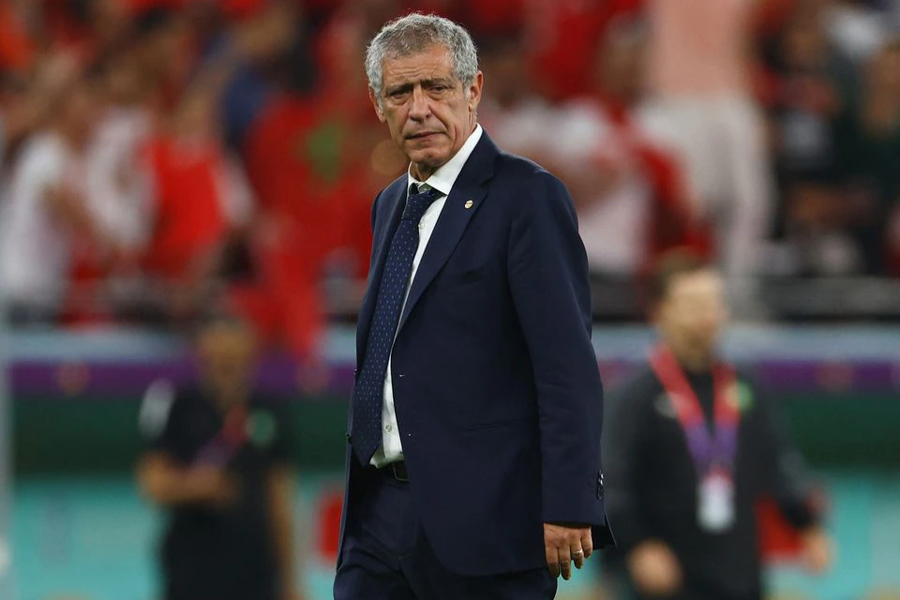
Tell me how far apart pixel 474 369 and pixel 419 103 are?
23.5 inches

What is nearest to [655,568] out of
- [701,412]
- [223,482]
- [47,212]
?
[701,412]

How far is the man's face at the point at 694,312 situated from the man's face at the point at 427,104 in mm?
3536

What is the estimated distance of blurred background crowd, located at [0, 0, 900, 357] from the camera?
891 centimetres

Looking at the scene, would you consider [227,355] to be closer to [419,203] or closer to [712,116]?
[712,116]

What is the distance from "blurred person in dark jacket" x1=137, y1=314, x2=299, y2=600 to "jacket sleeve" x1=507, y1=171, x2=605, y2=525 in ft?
16.3

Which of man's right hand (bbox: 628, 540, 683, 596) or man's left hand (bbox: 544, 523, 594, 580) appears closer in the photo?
man's left hand (bbox: 544, 523, 594, 580)

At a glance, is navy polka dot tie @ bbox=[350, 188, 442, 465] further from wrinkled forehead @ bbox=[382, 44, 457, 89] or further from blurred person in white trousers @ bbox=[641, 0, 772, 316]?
Result: blurred person in white trousers @ bbox=[641, 0, 772, 316]

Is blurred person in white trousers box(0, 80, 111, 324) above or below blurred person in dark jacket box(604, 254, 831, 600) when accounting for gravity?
above

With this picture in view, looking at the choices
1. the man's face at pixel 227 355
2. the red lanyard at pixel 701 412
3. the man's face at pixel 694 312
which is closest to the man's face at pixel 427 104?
the man's face at pixel 694 312

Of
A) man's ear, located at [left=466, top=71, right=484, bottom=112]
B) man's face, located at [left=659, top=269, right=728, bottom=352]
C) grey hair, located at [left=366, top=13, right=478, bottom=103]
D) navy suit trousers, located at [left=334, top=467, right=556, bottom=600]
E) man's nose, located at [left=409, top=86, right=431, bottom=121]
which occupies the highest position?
grey hair, located at [left=366, top=13, right=478, bottom=103]

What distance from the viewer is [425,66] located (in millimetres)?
3836

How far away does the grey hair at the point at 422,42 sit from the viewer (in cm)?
385

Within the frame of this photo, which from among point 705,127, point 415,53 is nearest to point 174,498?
point 705,127

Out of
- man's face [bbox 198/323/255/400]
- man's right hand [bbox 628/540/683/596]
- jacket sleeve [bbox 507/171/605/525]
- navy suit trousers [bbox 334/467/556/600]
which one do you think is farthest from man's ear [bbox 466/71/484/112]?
man's face [bbox 198/323/255/400]
